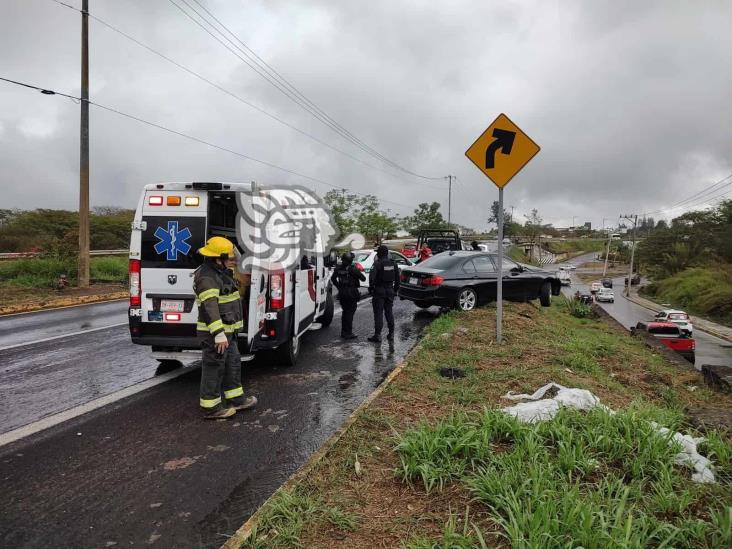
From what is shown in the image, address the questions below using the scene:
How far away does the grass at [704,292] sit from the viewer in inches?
1639

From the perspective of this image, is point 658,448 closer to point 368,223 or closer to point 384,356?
point 384,356

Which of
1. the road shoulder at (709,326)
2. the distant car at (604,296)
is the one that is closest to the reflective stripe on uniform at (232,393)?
the road shoulder at (709,326)

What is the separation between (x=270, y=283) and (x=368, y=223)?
114 ft

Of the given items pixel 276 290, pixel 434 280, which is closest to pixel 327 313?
pixel 434 280

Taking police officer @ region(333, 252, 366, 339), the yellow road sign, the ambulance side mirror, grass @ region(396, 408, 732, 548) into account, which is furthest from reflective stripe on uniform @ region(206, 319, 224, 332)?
the yellow road sign

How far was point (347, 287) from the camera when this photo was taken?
326 inches

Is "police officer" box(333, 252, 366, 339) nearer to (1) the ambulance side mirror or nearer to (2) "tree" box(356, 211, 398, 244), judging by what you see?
(1) the ambulance side mirror

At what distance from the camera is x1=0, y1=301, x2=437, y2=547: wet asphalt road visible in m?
2.76

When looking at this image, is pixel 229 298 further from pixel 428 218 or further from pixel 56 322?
pixel 428 218

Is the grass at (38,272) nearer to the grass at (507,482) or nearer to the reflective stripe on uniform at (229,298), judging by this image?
the reflective stripe on uniform at (229,298)

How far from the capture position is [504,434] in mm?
3430

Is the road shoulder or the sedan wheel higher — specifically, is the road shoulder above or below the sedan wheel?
below

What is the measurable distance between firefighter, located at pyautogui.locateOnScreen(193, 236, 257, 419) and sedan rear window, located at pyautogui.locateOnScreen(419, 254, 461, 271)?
6.64 m

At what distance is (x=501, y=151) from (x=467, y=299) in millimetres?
4511
